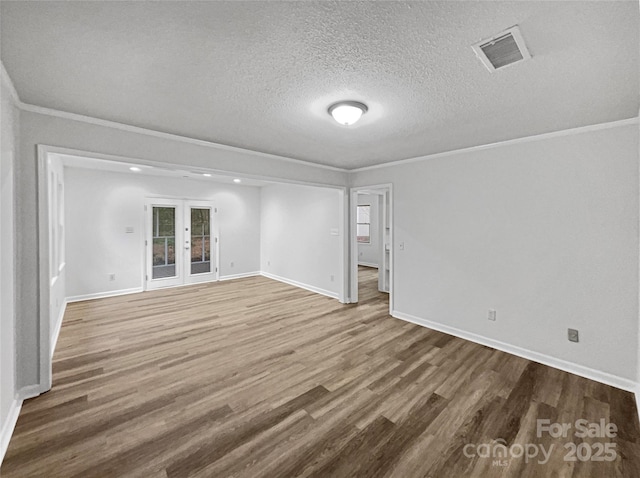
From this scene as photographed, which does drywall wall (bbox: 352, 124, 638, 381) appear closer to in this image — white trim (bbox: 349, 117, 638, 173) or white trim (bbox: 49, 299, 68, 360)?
white trim (bbox: 349, 117, 638, 173)

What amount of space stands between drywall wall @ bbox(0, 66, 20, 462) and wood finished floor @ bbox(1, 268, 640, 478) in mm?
174

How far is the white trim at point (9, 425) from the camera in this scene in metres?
1.75

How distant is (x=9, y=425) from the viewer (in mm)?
1927

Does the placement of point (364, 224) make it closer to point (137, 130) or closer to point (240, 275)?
point (240, 275)

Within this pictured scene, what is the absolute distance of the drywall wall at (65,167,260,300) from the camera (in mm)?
5211

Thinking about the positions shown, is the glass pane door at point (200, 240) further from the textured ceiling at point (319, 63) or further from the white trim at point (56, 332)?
the textured ceiling at point (319, 63)

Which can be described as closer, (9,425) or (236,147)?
(9,425)

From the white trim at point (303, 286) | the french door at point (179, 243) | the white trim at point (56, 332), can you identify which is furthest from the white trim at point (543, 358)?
the french door at point (179, 243)

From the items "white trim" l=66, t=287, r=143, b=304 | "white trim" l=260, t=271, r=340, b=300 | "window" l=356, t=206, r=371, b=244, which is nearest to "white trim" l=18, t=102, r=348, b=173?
"white trim" l=260, t=271, r=340, b=300

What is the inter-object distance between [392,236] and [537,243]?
188cm

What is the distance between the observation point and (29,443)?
6.04 ft

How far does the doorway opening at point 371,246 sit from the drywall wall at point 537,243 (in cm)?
78

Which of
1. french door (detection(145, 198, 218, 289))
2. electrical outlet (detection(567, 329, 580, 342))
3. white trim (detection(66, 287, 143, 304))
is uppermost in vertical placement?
french door (detection(145, 198, 218, 289))

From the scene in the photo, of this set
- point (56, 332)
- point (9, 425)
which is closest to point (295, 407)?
point (9, 425)
